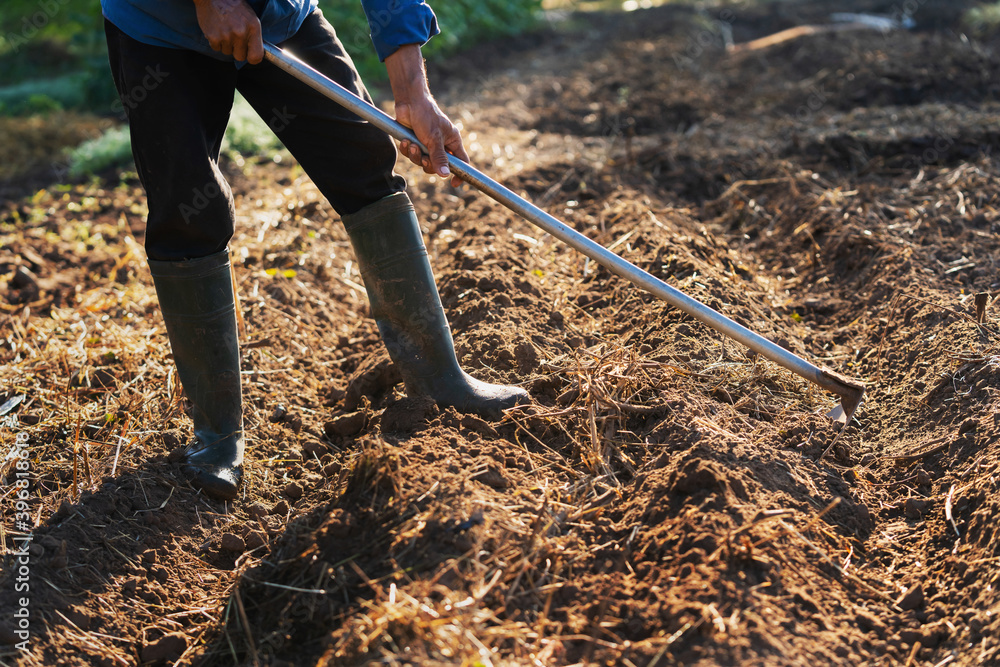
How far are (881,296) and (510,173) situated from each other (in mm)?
2392

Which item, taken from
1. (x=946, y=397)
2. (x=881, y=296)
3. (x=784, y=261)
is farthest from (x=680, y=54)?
(x=946, y=397)

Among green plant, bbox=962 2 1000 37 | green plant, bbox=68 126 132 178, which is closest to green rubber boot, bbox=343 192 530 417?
green plant, bbox=68 126 132 178

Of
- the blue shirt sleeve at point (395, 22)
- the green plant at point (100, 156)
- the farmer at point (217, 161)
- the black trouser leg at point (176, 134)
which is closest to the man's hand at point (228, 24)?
the farmer at point (217, 161)

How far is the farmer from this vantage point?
2.19 metres

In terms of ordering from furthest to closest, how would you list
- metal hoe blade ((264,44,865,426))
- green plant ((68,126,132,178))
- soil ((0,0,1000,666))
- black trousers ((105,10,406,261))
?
green plant ((68,126,132,178)) → metal hoe blade ((264,44,865,426)) → black trousers ((105,10,406,261)) → soil ((0,0,1000,666))

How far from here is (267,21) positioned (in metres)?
2.25

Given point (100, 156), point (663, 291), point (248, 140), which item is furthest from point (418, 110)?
point (100, 156)

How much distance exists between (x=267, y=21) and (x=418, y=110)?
1.56 ft

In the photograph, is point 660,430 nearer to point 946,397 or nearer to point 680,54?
point 946,397

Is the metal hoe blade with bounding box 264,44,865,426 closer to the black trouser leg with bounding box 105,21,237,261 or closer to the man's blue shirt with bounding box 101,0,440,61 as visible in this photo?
the man's blue shirt with bounding box 101,0,440,61

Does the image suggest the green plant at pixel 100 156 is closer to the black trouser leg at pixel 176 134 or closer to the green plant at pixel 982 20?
the black trouser leg at pixel 176 134

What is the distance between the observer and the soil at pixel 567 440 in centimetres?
184

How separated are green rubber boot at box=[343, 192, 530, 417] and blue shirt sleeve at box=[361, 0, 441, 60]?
0.46 metres

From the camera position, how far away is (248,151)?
6.18 m
